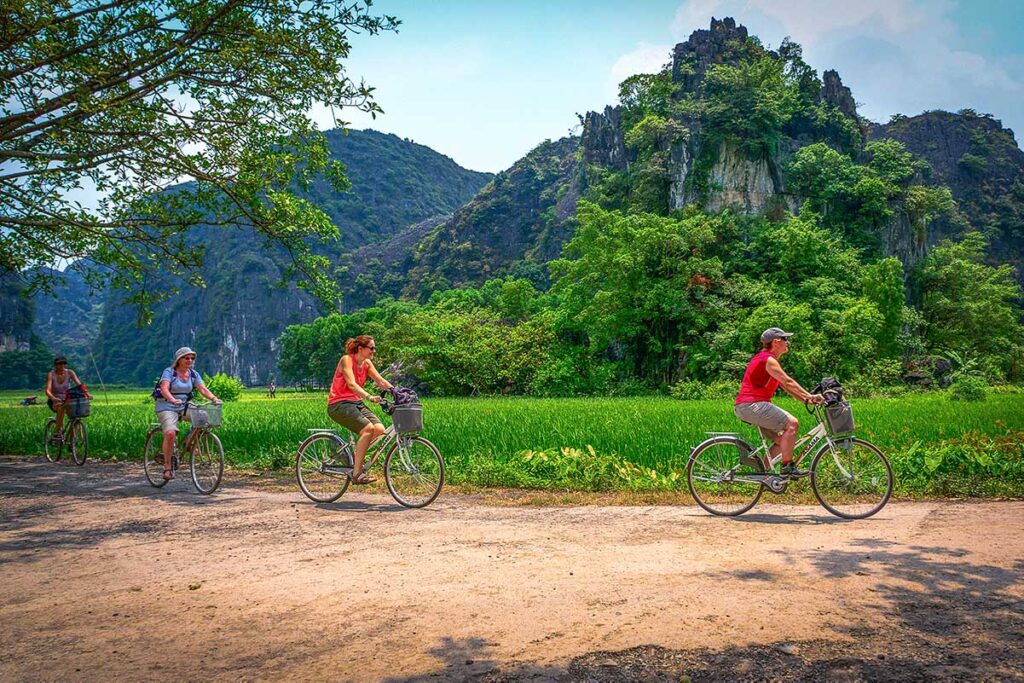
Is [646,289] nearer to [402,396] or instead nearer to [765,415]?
[765,415]

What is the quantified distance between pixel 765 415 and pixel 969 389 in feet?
70.9

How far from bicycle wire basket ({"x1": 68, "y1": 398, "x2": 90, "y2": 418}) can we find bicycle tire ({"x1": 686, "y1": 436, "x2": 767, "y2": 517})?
433 inches

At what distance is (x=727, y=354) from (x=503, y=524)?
3093cm

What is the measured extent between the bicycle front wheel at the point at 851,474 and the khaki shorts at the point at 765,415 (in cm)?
47

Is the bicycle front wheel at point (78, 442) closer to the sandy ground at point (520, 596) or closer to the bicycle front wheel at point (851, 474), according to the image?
the sandy ground at point (520, 596)

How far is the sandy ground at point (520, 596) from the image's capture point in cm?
349

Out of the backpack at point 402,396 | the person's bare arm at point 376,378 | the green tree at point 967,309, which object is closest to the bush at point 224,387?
the person's bare arm at point 376,378

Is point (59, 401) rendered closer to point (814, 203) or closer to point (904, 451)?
point (904, 451)

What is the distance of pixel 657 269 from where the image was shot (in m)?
39.8

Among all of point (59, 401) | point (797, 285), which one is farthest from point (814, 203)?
point (59, 401)

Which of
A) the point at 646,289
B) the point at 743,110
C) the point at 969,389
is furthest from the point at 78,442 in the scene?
the point at 743,110

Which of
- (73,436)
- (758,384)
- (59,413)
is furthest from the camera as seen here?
(59,413)

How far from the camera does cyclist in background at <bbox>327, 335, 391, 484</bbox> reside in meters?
7.95

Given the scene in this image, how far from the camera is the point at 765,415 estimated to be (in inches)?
280
